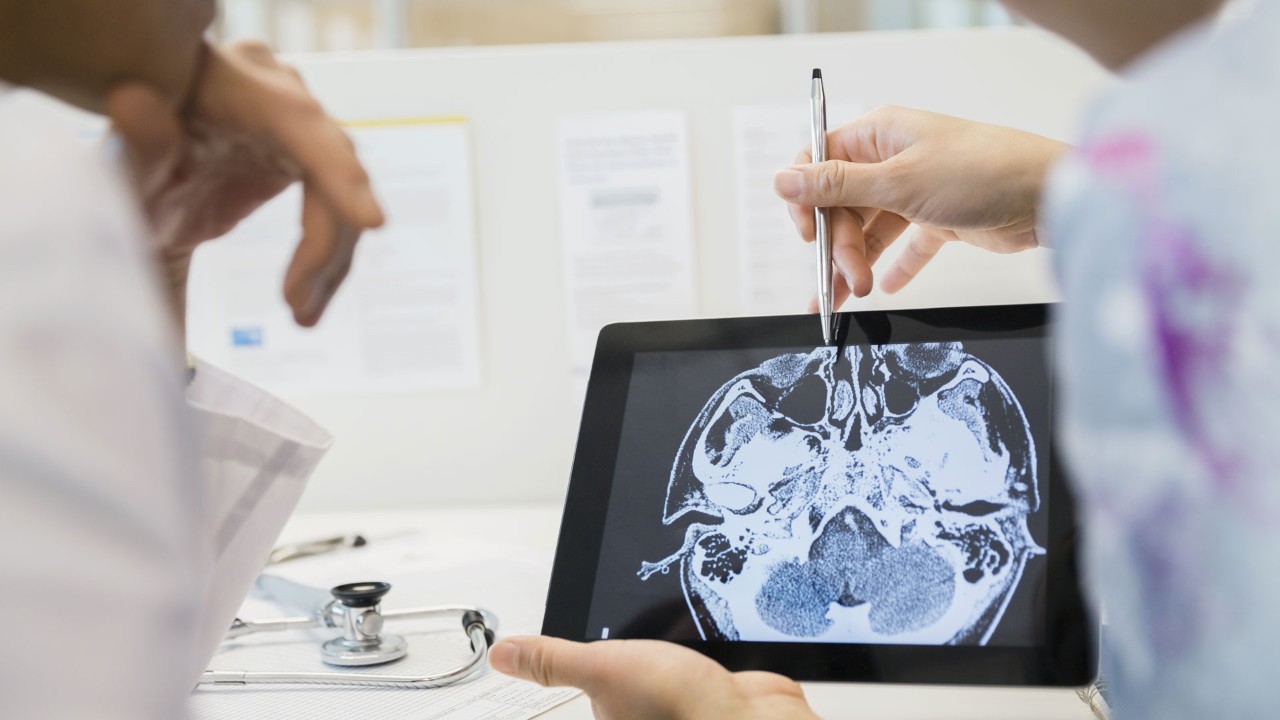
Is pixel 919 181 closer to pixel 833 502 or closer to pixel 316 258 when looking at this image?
pixel 833 502

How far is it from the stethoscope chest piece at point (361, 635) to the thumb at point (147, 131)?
410 mm

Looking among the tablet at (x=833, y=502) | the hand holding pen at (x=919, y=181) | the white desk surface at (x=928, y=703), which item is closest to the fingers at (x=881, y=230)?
the hand holding pen at (x=919, y=181)

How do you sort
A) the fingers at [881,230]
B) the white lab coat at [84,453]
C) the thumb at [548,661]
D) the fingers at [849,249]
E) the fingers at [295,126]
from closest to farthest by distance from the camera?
the white lab coat at [84,453]
the fingers at [295,126]
the thumb at [548,661]
the fingers at [849,249]
the fingers at [881,230]

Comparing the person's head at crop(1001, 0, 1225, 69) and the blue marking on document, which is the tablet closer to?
the person's head at crop(1001, 0, 1225, 69)

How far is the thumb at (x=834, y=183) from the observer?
732 millimetres

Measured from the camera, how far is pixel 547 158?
116 cm

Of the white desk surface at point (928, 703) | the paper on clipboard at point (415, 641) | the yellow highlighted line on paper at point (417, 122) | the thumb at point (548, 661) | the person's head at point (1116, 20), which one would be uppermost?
the yellow highlighted line on paper at point (417, 122)

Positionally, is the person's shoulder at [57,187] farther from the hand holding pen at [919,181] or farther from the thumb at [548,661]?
the hand holding pen at [919,181]

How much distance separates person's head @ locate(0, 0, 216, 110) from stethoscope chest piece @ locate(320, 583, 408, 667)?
0.44 m

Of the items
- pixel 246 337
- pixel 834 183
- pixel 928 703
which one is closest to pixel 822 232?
pixel 834 183

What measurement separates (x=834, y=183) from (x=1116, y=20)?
1.07ft

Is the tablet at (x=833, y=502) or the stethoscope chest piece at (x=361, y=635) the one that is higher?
the tablet at (x=833, y=502)

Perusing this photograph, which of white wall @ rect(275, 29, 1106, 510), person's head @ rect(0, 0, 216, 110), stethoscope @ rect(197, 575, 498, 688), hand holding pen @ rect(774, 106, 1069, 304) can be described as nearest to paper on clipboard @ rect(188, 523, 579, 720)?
stethoscope @ rect(197, 575, 498, 688)

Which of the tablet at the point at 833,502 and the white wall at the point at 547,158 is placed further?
the white wall at the point at 547,158
